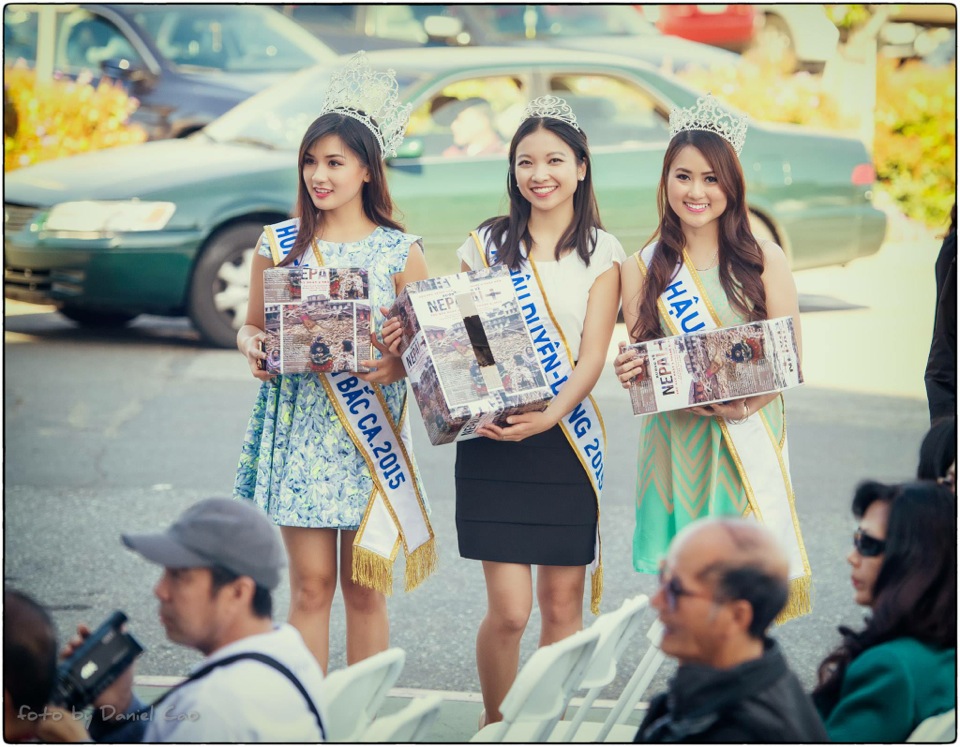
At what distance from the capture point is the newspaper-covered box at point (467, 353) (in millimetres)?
3084

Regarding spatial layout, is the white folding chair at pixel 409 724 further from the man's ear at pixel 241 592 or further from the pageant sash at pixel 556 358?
the pageant sash at pixel 556 358

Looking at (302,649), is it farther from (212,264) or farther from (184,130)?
(184,130)

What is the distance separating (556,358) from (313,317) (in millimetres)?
638

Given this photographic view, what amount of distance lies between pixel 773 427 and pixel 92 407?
17.7ft

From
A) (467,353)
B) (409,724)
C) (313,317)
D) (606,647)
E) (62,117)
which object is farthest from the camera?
(62,117)

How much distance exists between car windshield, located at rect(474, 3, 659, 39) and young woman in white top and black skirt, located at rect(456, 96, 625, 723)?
28.0 ft

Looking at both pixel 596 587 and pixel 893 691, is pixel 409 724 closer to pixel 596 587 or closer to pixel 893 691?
pixel 893 691

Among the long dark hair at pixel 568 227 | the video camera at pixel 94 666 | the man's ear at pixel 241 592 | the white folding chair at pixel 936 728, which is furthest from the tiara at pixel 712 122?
the video camera at pixel 94 666

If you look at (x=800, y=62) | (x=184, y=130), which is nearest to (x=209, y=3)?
(x=184, y=130)

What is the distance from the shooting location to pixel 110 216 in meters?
7.99

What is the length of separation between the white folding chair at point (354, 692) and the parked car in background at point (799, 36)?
33.9 feet

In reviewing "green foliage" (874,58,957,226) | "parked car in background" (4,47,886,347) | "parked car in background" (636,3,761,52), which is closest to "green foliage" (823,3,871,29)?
"green foliage" (874,58,957,226)

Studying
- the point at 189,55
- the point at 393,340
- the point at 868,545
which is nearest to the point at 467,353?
the point at 393,340

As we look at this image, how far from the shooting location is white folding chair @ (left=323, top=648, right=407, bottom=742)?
232cm
